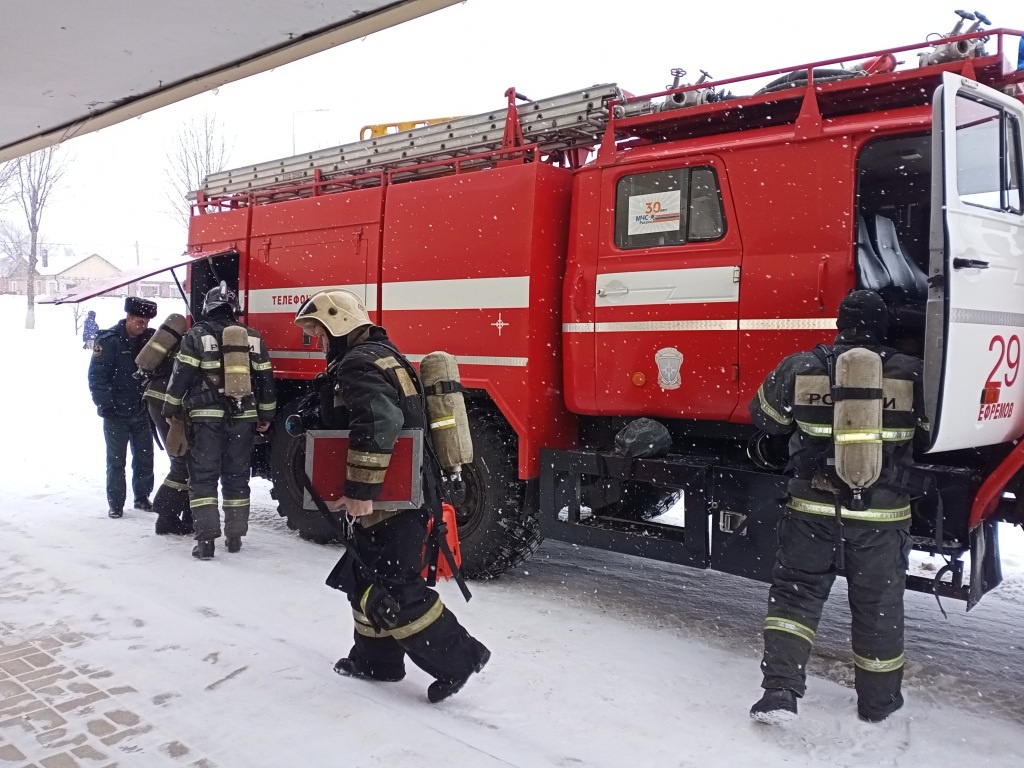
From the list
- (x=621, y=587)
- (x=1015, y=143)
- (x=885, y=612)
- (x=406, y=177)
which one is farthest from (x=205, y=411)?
Answer: (x=1015, y=143)

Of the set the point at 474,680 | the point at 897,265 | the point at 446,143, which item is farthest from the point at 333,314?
the point at 897,265

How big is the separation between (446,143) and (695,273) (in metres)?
2.22

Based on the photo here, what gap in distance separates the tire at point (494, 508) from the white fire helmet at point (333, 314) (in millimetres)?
1706

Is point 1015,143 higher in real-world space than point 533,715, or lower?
higher

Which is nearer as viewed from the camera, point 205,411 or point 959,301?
point 959,301

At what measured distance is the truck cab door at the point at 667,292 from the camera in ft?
14.0

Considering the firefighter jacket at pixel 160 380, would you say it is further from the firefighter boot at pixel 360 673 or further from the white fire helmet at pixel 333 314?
the firefighter boot at pixel 360 673

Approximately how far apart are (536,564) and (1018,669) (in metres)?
2.95

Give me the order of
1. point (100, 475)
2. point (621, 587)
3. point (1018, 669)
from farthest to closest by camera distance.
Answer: point (100, 475), point (621, 587), point (1018, 669)

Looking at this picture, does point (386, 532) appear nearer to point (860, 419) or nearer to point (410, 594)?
point (410, 594)

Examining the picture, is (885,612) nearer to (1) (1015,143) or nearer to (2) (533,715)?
(2) (533,715)

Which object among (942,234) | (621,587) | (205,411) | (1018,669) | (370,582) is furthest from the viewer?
(205,411)

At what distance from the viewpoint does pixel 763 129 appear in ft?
13.9

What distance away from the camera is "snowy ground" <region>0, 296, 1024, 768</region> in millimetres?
3098
